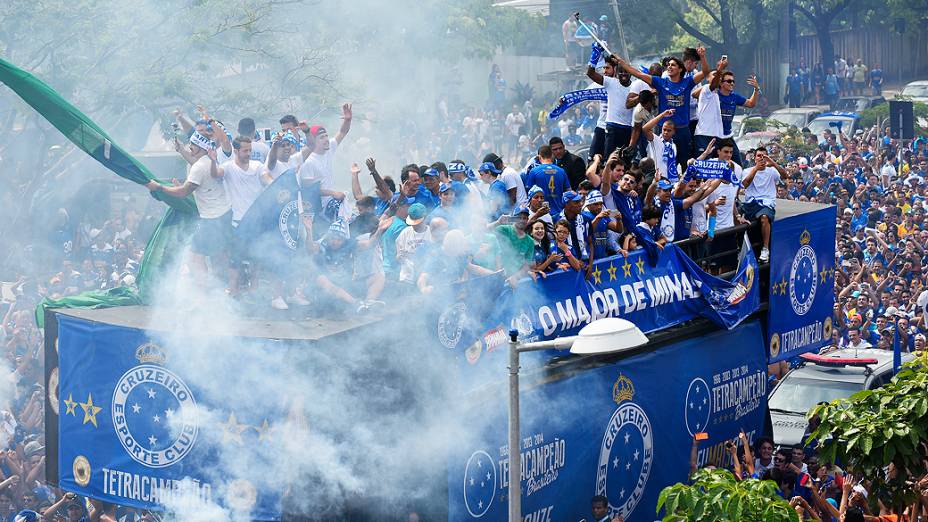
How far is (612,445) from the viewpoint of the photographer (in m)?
11.9

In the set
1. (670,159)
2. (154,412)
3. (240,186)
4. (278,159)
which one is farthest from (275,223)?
(670,159)

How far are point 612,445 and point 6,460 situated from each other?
241 inches

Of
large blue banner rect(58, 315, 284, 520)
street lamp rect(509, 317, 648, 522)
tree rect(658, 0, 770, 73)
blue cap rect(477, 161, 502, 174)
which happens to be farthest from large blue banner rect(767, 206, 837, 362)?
tree rect(658, 0, 770, 73)

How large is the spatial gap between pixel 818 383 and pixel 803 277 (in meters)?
2.23

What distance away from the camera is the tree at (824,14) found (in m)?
43.4

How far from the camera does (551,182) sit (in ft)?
41.6

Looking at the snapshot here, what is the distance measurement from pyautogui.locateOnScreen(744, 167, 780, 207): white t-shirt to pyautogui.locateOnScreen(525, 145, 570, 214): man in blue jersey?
2.81m

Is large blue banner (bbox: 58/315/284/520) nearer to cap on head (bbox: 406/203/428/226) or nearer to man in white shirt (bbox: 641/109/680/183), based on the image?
cap on head (bbox: 406/203/428/226)

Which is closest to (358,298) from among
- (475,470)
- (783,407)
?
(475,470)

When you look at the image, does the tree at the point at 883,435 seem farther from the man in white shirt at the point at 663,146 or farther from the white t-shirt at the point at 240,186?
the man in white shirt at the point at 663,146

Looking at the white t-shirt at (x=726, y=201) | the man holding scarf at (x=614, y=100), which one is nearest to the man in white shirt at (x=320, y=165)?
the man holding scarf at (x=614, y=100)

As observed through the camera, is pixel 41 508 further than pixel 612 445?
Yes

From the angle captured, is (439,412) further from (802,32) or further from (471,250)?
(802,32)

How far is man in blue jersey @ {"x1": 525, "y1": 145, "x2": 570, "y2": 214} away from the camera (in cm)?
1266
